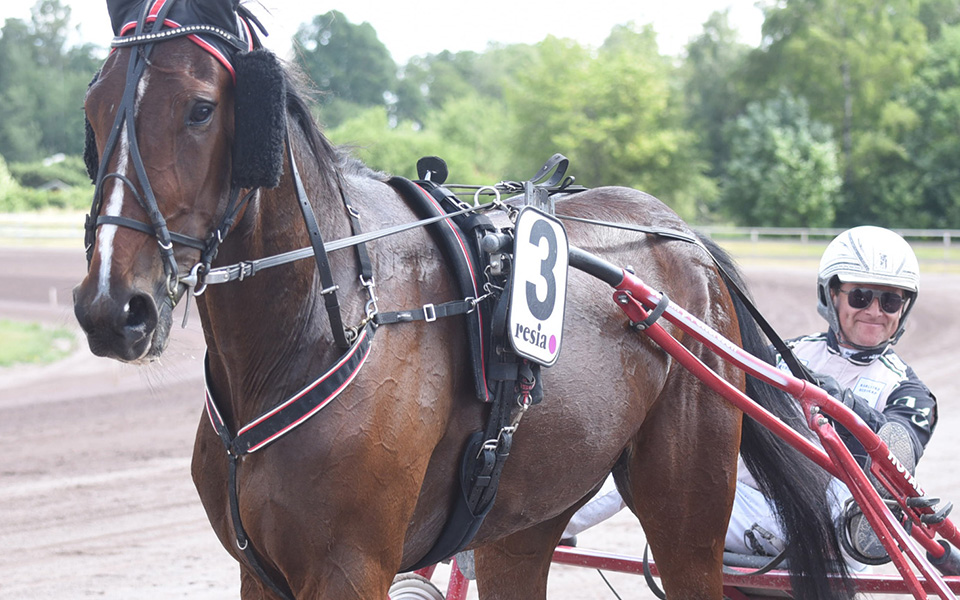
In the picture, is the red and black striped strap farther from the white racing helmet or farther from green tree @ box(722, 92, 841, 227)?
green tree @ box(722, 92, 841, 227)

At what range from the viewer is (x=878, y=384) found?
346 centimetres

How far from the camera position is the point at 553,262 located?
2496 millimetres

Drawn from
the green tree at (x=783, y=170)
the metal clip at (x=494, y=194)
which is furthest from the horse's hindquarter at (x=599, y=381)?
the green tree at (x=783, y=170)

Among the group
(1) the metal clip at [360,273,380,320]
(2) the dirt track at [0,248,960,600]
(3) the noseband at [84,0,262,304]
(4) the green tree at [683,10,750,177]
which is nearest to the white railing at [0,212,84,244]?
(2) the dirt track at [0,248,960,600]

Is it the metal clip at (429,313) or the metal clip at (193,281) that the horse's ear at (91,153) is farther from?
the metal clip at (429,313)

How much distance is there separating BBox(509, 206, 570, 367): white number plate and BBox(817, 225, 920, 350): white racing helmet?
1.40 meters

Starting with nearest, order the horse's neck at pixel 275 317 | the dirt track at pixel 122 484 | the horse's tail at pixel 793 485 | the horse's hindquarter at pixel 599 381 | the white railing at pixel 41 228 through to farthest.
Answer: the horse's neck at pixel 275 317
the horse's hindquarter at pixel 599 381
the horse's tail at pixel 793 485
the dirt track at pixel 122 484
the white railing at pixel 41 228

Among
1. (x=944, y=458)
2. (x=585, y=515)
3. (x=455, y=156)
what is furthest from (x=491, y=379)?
(x=455, y=156)

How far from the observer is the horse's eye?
1.85 metres

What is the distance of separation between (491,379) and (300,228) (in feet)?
1.96

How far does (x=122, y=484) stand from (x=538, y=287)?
4.85 metres

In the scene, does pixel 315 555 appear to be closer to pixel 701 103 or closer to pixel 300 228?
pixel 300 228

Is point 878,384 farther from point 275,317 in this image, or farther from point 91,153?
point 91,153

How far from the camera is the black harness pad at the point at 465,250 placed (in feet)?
7.68
